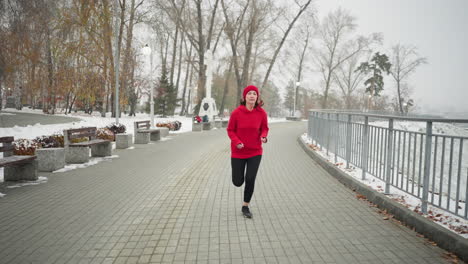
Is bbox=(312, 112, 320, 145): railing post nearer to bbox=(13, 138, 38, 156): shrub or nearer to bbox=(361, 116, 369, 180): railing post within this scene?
bbox=(361, 116, 369, 180): railing post

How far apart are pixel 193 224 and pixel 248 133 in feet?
4.72

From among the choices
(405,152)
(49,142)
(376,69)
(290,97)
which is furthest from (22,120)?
(290,97)

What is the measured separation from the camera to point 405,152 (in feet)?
17.3

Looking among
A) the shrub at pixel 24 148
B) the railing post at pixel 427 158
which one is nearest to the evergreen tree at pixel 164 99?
the shrub at pixel 24 148

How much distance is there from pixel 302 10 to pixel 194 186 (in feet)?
102

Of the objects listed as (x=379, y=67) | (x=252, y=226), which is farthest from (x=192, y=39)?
(x=379, y=67)

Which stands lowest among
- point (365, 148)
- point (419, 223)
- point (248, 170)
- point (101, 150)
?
point (419, 223)

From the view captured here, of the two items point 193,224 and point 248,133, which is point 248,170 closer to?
point 248,133

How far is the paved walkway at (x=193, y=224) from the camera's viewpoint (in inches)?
141

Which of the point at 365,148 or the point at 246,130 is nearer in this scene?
the point at 246,130

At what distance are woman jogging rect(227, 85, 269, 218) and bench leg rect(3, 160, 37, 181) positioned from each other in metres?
4.68

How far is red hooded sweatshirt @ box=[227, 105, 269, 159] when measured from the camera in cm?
466

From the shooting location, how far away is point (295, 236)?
4.09m

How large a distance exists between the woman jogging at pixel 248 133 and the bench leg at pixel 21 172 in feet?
15.4
